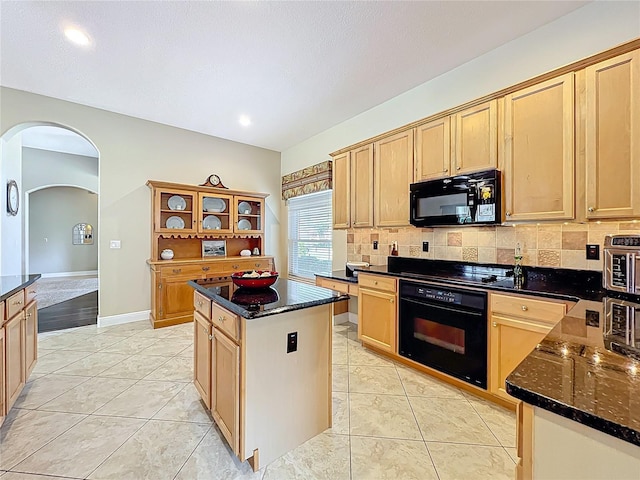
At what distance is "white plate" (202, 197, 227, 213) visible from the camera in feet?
15.4

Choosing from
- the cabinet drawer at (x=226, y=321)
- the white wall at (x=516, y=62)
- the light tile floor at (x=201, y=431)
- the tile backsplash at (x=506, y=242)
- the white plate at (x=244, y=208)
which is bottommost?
the light tile floor at (x=201, y=431)

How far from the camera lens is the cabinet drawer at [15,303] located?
1.85 m

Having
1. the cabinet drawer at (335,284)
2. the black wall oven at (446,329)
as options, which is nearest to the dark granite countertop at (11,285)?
the cabinet drawer at (335,284)

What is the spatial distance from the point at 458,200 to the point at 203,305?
2.32 meters

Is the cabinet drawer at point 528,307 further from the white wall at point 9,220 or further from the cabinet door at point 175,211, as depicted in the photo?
the white wall at point 9,220

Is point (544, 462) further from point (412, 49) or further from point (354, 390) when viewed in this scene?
point (412, 49)

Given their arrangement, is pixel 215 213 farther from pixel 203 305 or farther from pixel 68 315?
pixel 203 305

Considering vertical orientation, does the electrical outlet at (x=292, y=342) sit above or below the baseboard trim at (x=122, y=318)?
above

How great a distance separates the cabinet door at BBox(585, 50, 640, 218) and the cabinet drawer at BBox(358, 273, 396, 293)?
1541 mm

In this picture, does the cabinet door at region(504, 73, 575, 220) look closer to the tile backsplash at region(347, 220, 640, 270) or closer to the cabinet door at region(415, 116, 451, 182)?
the tile backsplash at region(347, 220, 640, 270)

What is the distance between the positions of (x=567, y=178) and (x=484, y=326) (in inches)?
47.8

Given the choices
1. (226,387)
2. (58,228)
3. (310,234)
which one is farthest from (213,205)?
(58,228)

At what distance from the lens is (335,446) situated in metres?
1.71

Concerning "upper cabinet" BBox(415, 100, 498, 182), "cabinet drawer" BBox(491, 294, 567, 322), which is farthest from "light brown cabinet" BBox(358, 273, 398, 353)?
"upper cabinet" BBox(415, 100, 498, 182)
